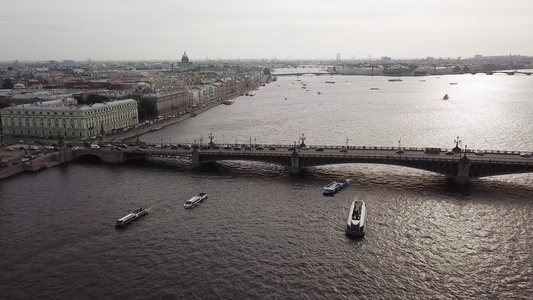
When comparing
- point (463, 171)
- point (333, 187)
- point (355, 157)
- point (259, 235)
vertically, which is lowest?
point (259, 235)

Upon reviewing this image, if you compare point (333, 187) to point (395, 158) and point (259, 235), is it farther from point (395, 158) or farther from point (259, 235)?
point (259, 235)

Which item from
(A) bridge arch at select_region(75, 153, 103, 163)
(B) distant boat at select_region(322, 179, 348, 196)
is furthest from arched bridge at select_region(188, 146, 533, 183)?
(A) bridge arch at select_region(75, 153, 103, 163)

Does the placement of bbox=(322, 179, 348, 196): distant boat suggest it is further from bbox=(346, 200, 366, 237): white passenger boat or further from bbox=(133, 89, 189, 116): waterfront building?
bbox=(133, 89, 189, 116): waterfront building

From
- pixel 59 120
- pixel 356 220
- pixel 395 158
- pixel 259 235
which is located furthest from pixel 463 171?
pixel 59 120

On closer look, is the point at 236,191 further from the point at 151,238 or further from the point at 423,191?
the point at 423,191

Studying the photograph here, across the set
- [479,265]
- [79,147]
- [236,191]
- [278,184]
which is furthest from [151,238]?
[79,147]

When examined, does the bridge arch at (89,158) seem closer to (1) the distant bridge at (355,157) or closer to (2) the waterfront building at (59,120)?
(1) the distant bridge at (355,157)
